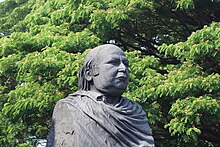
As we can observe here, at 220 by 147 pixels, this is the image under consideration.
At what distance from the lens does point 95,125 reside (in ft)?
15.3

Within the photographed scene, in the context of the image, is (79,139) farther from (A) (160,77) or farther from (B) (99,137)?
(A) (160,77)

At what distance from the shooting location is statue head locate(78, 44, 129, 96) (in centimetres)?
485

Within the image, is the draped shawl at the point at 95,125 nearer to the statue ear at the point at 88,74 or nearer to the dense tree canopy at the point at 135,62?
the statue ear at the point at 88,74

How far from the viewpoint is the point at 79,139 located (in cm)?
459

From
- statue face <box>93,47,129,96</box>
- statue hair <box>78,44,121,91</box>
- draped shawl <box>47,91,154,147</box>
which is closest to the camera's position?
draped shawl <box>47,91,154,147</box>

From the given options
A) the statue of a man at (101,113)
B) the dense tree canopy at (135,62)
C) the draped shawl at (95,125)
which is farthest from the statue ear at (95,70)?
the dense tree canopy at (135,62)

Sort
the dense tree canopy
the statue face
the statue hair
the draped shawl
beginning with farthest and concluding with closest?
the dense tree canopy < the statue hair < the statue face < the draped shawl

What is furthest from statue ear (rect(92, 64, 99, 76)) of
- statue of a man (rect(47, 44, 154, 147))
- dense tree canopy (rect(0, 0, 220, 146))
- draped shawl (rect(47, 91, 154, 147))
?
dense tree canopy (rect(0, 0, 220, 146))

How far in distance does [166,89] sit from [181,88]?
0.25 m

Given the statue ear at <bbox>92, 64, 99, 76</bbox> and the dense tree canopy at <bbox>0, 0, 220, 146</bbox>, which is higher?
the statue ear at <bbox>92, 64, 99, 76</bbox>

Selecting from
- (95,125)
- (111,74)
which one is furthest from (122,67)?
(95,125)

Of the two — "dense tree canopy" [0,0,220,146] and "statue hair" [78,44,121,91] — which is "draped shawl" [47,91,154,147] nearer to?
"statue hair" [78,44,121,91]

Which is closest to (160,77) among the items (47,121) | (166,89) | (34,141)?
(166,89)

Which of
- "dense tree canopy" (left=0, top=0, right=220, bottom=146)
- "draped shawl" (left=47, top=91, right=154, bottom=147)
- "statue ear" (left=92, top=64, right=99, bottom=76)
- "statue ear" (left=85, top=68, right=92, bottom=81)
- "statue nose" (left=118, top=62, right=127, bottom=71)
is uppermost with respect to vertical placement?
"statue nose" (left=118, top=62, right=127, bottom=71)
